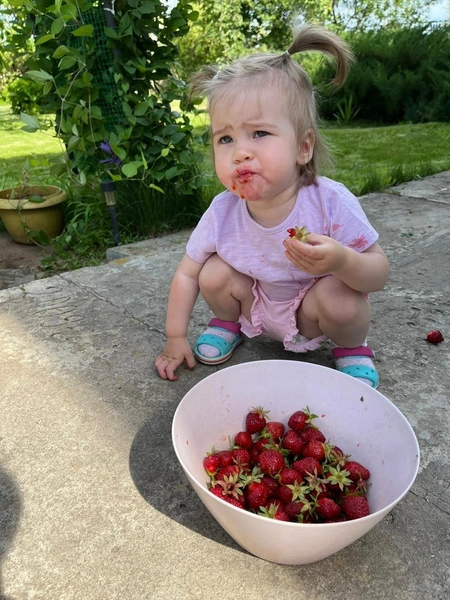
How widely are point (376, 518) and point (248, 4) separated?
11.7 metres

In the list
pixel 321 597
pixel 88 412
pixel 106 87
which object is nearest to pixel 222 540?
pixel 321 597

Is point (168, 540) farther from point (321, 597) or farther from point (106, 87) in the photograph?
point (106, 87)

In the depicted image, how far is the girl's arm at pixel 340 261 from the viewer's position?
3.92 ft

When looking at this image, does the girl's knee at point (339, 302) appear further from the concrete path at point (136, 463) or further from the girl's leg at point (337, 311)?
the concrete path at point (136, 463)

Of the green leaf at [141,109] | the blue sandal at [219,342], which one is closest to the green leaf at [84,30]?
the green leaf at [141,109]

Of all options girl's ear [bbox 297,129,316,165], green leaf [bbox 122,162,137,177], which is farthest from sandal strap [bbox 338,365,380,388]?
green leaf [bbox 122,162,137,177]

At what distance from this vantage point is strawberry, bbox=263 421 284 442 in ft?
4.08

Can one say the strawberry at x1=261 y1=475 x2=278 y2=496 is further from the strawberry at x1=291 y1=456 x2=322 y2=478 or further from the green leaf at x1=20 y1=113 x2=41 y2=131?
the green leaf at x1=20 y1=113 x2=41 y2=131

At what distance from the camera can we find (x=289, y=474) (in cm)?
107

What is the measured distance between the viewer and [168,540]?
1.05m

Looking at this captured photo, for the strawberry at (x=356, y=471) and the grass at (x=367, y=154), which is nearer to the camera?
the strawberry at (x=356, y=471)

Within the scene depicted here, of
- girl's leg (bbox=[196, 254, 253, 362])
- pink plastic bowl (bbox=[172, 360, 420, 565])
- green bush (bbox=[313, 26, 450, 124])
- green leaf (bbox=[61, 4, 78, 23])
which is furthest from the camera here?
green bush (bbox=[313, 26, 450, 124])

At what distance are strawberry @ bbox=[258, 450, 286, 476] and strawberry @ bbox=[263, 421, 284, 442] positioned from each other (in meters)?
0.10

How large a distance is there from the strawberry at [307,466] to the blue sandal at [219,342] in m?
0.56
